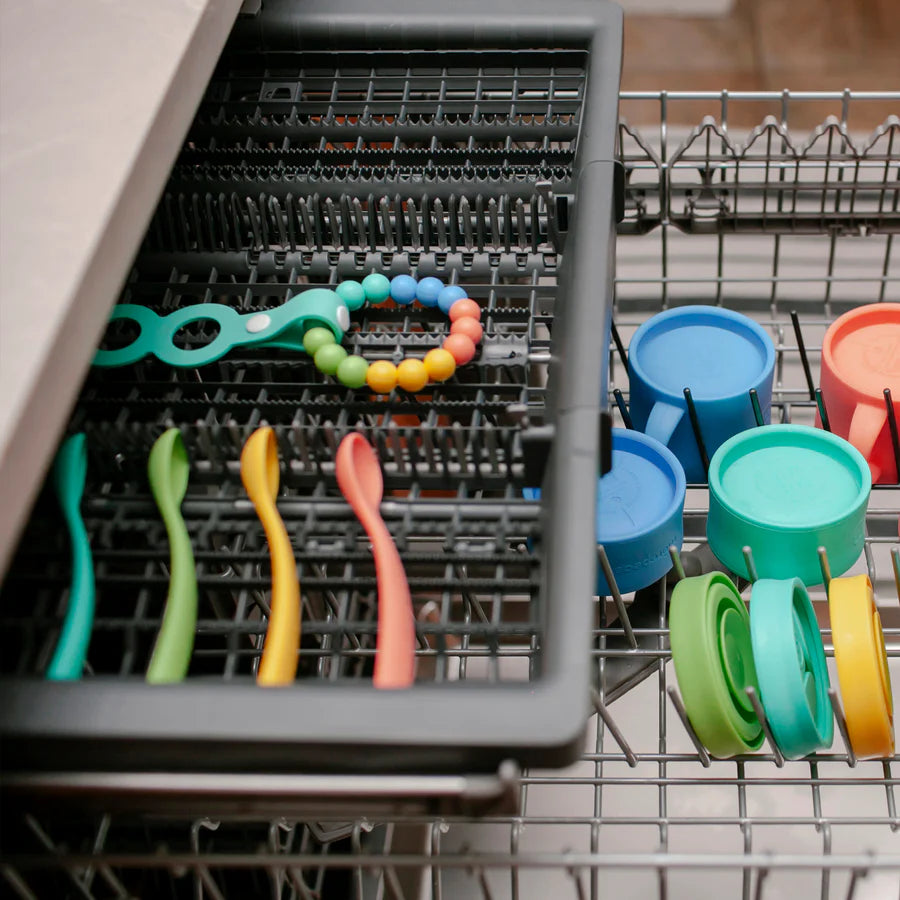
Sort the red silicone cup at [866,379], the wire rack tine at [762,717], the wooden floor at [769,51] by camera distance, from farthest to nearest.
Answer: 1. the wooden floor at [769,51]
2. the red silicone cup at [866,379]
3. the wire rack tine at [762,717]

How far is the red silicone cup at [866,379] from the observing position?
2.15 ft

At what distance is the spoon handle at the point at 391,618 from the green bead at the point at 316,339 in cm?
11

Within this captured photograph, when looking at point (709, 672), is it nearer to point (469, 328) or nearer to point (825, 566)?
point (825, 566)

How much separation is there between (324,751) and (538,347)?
250 millimetres

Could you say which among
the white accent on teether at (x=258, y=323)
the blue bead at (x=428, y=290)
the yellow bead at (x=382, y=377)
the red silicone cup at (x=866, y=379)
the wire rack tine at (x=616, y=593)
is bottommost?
the wire rack tine at (x=616, y=593)

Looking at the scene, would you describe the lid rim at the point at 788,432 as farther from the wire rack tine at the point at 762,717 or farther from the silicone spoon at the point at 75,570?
the silicone spoon at the point at 75,570

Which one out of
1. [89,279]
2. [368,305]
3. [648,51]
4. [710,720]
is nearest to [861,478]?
[710,720]

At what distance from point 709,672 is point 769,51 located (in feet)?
4.30

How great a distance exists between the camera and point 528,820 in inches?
21.6

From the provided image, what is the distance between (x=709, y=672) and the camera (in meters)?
0.55

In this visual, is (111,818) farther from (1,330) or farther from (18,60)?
(18,60)

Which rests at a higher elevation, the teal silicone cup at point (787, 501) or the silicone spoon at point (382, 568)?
the teal silicone cup at point (787, 501)

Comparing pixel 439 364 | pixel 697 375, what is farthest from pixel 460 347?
pixel 697 375

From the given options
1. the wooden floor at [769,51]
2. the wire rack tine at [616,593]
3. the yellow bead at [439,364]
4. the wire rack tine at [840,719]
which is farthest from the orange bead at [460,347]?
the wooden floor at [769,51]
